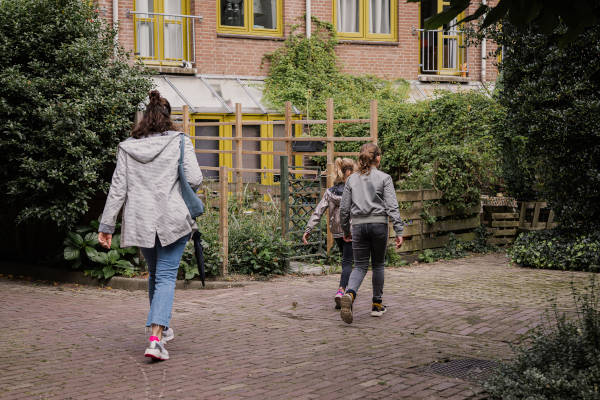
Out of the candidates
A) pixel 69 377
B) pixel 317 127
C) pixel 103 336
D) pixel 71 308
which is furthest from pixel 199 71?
pixel 69 377

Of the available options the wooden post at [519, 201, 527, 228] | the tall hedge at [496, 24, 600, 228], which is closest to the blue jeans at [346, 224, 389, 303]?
the tall hedge at [496, 24, 600, 228]

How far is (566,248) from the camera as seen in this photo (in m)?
10.5

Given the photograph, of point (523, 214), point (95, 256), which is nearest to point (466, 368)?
point (95, 256)

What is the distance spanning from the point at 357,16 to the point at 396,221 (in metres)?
13.6

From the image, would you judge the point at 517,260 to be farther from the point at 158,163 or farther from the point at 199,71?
the point at 199,71

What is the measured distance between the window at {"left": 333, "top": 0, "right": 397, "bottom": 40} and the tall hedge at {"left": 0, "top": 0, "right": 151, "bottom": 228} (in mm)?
10551

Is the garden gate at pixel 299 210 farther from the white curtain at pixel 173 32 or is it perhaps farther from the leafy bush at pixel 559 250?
the white curtain at pixel 173 32

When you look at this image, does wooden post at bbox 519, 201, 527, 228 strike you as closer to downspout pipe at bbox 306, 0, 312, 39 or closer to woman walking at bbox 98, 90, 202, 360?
downspout pipe at bbox 306, 0, 312, 39

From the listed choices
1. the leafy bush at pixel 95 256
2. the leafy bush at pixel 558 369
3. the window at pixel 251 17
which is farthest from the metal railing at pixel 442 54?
the leafy bush at pixel 558 369

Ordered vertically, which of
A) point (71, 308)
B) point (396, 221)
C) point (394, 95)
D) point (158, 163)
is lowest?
point (71, 308)

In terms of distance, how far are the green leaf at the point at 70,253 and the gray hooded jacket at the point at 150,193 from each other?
409 centimetres

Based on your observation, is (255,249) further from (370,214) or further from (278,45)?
(278,45)

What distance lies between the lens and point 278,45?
1878cm

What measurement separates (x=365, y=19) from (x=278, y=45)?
259cm
